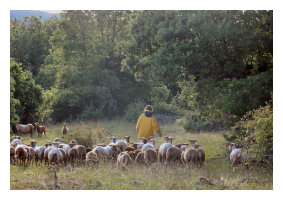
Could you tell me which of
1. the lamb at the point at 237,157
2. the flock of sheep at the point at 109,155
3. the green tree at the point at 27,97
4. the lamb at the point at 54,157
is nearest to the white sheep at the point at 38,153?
the flock of sheep at the point at 109,155

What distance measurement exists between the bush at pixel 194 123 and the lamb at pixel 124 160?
7583mm

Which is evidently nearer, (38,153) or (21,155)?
(21,155)

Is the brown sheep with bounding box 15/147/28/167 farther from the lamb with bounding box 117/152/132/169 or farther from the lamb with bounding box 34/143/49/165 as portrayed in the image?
the lamb with bounding box 117/152/132/169

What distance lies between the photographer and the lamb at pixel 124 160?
9.00 metres

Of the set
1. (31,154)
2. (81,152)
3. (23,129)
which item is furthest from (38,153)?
(23,129)

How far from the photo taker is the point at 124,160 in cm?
902

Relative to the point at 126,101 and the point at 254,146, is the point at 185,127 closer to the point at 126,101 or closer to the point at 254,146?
the point at 126,101

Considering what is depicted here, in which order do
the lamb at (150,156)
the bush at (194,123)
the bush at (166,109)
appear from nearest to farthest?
the lamb at (150,156), the bush at (194,123), the bush at (166,109)

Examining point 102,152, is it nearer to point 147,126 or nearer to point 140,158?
point 140,158

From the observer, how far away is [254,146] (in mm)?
7980

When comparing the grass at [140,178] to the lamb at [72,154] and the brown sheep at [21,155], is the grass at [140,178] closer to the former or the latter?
the brown sheep at [21,155]

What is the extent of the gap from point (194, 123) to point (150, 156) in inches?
293

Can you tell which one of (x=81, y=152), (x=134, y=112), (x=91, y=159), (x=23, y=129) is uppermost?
(x=134, y=112)

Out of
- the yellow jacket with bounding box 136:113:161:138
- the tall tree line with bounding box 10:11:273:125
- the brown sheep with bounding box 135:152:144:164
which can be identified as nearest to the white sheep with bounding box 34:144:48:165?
the tall tree line with bounding box 10:11:273:125
